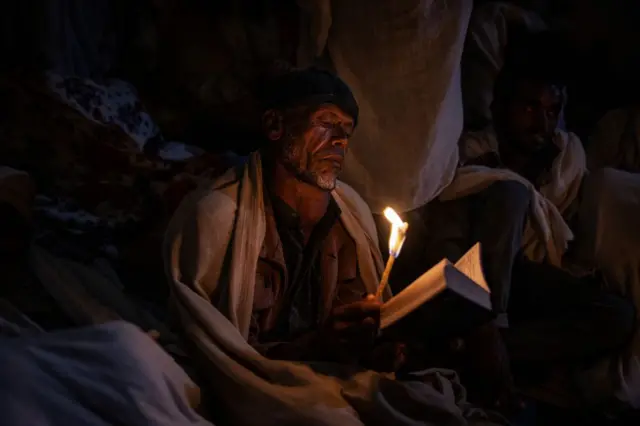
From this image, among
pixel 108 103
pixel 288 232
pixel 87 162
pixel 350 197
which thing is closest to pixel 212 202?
pixel 288 232

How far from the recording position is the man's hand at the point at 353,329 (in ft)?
6.64

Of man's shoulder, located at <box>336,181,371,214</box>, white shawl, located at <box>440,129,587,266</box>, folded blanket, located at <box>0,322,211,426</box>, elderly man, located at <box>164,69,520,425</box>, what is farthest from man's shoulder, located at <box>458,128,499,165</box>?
folded blanket, located at <box>0,322,211,426</box>

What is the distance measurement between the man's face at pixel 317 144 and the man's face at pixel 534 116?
120 centimetres

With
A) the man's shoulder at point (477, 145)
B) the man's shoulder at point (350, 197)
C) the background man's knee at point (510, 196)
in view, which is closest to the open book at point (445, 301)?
the man's shoulder at point (350, 197)

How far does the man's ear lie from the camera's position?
2.54 meters

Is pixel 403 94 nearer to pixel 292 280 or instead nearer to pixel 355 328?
pixel 292 280

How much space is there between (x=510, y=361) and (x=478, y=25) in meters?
1.95

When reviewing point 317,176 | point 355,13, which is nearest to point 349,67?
point 355,13

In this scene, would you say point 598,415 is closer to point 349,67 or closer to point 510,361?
point 510,361

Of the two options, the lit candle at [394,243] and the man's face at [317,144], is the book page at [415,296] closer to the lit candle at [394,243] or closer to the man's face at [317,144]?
the lit candle at [394,243]

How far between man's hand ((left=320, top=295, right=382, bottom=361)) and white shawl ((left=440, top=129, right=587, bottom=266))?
1147 millimetres

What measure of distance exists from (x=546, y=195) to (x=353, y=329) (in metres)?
1.56

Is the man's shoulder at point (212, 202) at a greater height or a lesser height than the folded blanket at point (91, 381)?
greater

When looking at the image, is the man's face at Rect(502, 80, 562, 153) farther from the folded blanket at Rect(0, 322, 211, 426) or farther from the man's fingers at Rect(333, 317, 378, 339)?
the folded blanket at Rect(0, 322, 211, 426)
